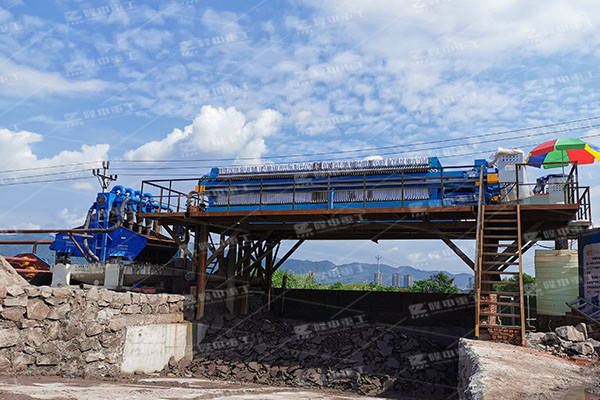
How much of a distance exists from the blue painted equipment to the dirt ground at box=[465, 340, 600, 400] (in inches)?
556

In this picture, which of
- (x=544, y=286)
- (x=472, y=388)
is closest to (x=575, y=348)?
(x=472, y=388)

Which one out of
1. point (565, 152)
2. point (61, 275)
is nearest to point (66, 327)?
point (61, 275)

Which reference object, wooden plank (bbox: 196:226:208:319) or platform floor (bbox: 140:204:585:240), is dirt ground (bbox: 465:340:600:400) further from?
wooden plank (bbox: 196:226:208:319)

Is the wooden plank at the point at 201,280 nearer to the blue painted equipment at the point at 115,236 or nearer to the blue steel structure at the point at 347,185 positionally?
the blue steel structure at the point at 347,185

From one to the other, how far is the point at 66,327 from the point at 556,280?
1643 cm

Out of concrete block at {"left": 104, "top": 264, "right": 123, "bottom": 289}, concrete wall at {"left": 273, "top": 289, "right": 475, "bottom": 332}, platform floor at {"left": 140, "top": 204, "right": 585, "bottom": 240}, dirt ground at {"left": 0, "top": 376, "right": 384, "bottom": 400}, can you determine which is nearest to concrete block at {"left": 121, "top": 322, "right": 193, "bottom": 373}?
dirt ground at {"left": 0, "top": 376, "right": 384, "bottom": 400}

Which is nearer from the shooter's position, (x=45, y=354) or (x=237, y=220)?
(x=45, y=354)

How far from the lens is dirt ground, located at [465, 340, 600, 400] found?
703 cm

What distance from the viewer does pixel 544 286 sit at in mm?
18250

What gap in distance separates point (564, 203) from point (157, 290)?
14.9m

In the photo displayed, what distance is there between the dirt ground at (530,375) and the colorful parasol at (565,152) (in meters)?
8.26

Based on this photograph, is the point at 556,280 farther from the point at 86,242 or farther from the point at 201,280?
the point at 86,242

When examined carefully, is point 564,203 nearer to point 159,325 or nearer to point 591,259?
point 591,259

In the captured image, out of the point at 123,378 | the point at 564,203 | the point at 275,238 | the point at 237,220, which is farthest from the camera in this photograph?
the point at 275,238
